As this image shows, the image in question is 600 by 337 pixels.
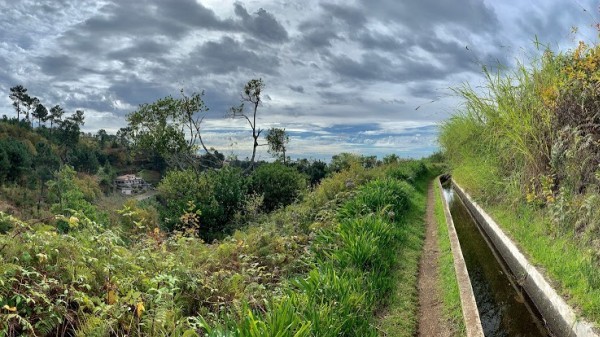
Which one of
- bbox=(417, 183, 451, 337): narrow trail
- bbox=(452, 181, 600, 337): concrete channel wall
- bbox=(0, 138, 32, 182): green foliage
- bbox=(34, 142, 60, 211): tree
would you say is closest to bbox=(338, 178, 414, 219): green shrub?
bbox=(417, 183, 451, 337): narrow trail

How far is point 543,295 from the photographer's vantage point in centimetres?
589

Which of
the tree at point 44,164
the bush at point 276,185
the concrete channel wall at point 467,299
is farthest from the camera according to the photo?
the tree at point 44,164

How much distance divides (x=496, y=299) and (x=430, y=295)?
0.92 metres

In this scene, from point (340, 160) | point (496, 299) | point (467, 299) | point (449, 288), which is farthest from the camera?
point (340, 160)

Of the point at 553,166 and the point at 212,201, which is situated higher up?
the point at 553,166

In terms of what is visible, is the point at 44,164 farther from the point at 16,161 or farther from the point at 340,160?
the point at 340,160

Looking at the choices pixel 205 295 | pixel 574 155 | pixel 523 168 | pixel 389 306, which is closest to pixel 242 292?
pixel 205 295

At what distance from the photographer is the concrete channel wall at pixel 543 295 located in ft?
15.9

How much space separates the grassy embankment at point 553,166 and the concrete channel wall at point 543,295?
0.11 m

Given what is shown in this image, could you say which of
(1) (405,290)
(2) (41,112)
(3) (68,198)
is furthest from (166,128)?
(2) (41,112)

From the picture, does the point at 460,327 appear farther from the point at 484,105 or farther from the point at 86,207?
the point at 86,207

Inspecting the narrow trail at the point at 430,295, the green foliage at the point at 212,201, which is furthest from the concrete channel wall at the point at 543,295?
the green foliage at the point at 212,201

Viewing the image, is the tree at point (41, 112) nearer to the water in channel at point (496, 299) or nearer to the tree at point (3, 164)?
the tree at point (3, 164)

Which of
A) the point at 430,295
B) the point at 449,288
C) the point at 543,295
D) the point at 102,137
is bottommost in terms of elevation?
the point at 430,295
